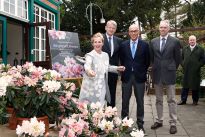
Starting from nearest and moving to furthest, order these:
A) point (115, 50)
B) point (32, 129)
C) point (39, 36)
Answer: point (32, 129) < point (115, 50) < point (39, 36)

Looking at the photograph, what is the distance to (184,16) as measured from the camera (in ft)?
153

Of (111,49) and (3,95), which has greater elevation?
(111,49)

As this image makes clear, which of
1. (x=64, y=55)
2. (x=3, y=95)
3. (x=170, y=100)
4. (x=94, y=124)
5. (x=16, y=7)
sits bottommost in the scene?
(x=170, y=100)

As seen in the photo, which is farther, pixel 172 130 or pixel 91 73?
pixel 172 130

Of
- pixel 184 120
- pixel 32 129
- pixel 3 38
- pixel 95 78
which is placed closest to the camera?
pixel 32 129

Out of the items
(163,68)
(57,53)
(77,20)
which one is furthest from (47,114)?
(77,20)

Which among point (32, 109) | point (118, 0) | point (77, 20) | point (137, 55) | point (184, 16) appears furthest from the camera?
point (184, 16)

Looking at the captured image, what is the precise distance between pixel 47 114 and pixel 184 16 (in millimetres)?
45429

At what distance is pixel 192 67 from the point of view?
916cm

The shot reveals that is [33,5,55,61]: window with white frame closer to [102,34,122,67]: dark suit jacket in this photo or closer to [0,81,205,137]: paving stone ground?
[0,81,205,137]: paving stone ground

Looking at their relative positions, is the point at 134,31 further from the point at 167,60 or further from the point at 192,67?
the point at 192,67

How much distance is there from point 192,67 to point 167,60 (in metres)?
3.50

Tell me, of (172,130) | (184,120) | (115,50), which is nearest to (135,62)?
(115,50)

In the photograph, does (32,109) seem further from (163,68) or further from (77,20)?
(77,20)
